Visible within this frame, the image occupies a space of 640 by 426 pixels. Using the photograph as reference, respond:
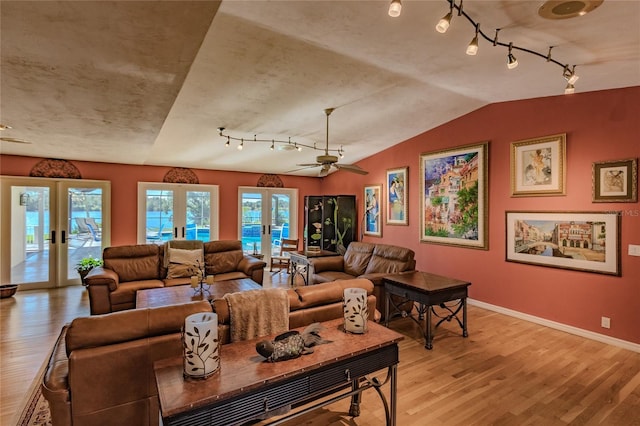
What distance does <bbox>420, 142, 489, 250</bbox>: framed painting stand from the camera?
4.78m

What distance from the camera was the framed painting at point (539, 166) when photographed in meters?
3.91

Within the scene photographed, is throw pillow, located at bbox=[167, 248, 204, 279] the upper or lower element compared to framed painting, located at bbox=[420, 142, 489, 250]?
lower

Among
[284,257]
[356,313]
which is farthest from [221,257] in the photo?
[356,313]

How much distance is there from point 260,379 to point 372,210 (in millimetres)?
5806

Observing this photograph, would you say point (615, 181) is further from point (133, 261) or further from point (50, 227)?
point (50, 227)

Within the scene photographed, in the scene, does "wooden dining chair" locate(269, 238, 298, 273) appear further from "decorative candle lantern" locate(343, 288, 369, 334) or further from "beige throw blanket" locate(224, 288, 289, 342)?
"decorative candle lantern" locate(343, 288, 369, 334)

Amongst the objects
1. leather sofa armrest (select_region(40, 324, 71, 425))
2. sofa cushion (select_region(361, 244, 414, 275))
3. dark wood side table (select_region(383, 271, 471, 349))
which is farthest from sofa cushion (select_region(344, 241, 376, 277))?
leather sofa armrest (select_region(40, 324, 71, 425))

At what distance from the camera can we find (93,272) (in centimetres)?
427

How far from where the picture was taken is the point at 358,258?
5.25 metres

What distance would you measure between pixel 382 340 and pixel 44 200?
6798 millimetres

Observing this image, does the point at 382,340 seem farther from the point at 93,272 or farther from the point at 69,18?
the point at 93,272

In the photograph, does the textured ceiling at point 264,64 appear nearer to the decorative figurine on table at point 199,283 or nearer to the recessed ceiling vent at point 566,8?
the recessed ceiling vent at point 566,8

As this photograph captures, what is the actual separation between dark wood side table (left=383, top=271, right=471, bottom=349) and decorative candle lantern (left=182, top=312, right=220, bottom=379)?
2.55 metres

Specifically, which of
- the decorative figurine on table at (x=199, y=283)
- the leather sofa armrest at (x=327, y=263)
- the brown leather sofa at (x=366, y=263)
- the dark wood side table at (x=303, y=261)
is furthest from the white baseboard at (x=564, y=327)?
the decorative figurine on table at (x=199, y=283)
